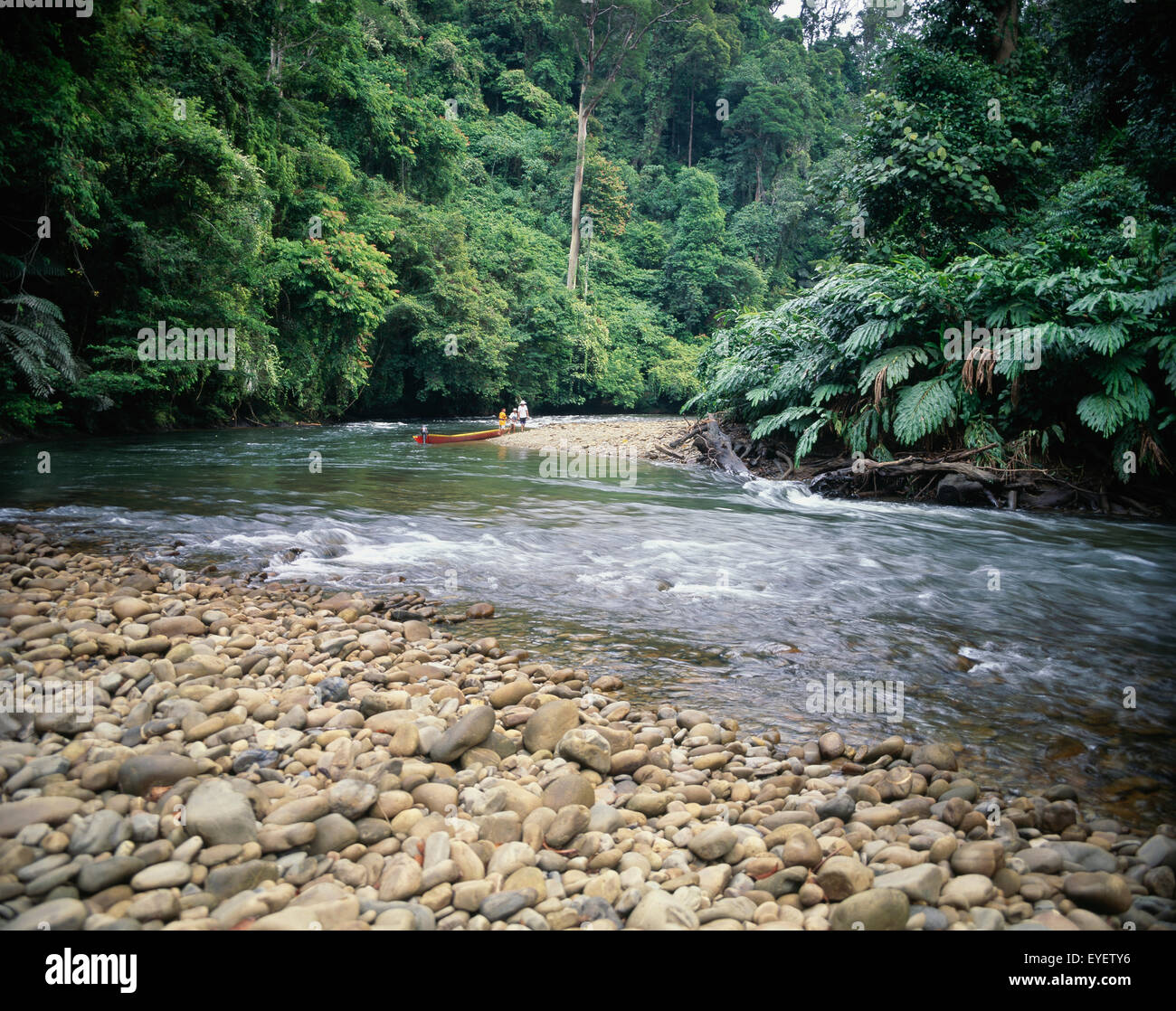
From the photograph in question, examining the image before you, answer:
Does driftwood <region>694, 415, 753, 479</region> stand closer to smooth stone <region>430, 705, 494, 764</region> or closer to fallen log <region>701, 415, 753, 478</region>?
fallen log <region>701, 415, 753, 478</region>

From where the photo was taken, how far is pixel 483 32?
4206 centimetres

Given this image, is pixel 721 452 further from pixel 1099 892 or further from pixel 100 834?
pixel 100 834

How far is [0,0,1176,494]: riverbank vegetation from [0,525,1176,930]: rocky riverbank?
26.1 feet

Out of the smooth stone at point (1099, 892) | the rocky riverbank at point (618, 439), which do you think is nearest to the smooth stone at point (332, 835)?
the smooth stone at point (1099, 892)

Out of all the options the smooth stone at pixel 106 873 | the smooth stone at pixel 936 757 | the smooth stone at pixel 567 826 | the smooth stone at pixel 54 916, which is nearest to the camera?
the smooth stone at pixel 54 916

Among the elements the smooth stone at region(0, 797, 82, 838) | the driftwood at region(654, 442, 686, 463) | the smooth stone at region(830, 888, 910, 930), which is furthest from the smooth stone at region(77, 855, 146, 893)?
the driftwood at region(654, 442, 686, 463)

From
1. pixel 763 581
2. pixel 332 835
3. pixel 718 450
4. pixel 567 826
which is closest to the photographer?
pixel 332 835

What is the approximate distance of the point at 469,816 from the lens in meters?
2.42

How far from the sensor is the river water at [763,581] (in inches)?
139

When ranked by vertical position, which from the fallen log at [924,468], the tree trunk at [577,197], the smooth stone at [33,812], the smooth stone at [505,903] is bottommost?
the smooth stone at [505,903]

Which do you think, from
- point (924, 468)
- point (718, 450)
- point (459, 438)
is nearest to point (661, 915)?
point (924, 468)

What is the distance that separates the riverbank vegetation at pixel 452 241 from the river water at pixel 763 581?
1744 millimetres

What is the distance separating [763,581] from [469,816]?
4.29 m

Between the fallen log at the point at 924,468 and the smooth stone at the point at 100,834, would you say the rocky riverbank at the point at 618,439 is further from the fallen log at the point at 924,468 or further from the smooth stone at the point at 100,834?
the smooth stone at the point at 100,834
